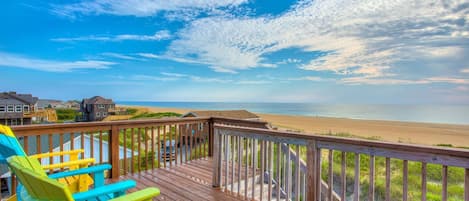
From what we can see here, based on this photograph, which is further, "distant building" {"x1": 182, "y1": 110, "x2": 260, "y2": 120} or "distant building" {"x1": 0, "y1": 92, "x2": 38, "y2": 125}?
"distant building" {"x1": 182, "y1": 110, "x2": 260, "y2": 120}

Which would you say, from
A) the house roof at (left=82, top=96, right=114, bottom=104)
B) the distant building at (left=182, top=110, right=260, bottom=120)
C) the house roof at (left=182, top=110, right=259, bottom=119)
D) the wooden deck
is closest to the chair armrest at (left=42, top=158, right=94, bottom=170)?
the wooden deck

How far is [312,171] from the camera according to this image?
2.30 meters

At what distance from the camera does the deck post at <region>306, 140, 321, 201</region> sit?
228cm

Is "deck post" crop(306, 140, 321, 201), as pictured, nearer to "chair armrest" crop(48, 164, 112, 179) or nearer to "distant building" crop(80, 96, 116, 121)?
"chair armrest" crop(48, 164, 112, 179)

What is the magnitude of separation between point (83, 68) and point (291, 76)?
→ 1133cm

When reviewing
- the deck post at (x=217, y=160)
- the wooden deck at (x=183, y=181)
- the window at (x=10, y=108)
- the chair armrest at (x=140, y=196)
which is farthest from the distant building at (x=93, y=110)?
the chair armrest at (x=140, y=196)

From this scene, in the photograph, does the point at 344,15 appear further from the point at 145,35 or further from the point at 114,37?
the point at 114,37

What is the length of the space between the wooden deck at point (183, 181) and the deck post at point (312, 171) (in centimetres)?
116

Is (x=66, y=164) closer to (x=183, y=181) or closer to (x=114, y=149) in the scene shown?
(x=114, y=149)

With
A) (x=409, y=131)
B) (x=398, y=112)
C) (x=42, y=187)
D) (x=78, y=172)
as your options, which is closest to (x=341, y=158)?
(x=42, y=187)

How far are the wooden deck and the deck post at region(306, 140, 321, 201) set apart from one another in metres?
1.16

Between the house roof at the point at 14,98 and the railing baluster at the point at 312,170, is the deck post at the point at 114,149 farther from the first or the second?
the house roof at the point at 14,98

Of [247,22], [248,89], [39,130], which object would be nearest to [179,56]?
[247,22]

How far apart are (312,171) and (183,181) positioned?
7.32ft
